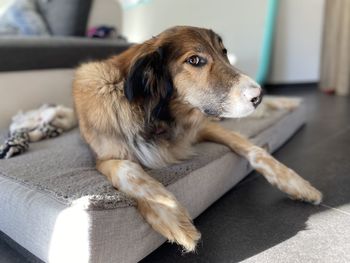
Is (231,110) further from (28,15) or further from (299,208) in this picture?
(28,15)

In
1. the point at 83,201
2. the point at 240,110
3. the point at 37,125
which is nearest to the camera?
the point at 83,201

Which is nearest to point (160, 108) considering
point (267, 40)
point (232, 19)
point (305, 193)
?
point (305, 193)

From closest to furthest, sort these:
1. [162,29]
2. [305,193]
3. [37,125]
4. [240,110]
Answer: [240,110]
[305,193]
[162,29]
[37,125]

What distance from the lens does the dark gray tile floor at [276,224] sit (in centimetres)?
112

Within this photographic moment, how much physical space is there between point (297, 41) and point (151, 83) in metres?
3.95

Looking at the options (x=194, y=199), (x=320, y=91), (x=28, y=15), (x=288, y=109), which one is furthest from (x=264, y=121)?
(x=320, y=91)

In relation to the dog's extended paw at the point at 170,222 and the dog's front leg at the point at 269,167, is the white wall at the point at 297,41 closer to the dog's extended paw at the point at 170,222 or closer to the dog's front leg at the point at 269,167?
the dog's front leg at the point at 269,167

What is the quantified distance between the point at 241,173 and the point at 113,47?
148 centimetres

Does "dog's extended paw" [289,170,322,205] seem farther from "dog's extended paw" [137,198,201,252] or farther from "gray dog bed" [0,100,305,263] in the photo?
"dog's extended paw" [137,198,201,252]

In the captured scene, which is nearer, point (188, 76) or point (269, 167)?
point (188, 76)

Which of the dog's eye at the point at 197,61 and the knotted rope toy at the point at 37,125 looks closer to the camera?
the dog's eye at the point at 197,61

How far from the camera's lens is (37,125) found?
190cm

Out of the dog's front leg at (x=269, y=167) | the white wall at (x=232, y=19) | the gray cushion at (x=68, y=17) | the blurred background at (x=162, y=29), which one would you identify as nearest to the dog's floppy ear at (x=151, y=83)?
the dog's front leg at (x=269, y=167)

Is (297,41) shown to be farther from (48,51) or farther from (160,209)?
(160,209)
